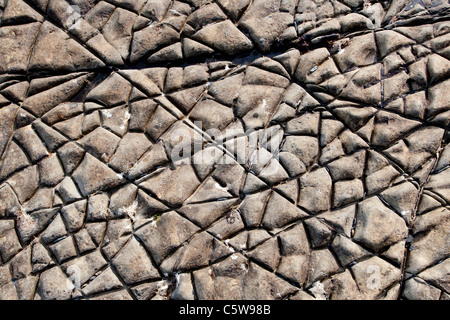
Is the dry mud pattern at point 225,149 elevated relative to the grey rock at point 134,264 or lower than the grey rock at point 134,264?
elevated

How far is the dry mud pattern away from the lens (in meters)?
3.28

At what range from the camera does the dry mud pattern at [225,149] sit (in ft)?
10.8

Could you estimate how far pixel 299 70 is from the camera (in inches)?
147

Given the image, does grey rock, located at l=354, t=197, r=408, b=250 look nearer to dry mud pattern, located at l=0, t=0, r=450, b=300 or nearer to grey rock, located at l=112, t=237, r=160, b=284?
dry mud pattern, located at l=0, t=0, r=450, b=300

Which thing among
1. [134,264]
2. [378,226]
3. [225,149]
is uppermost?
[225,149]

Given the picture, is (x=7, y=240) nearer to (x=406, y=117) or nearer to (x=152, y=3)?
(x=152, y=3)

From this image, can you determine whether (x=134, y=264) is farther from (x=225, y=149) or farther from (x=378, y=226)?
(x=378, y=226)

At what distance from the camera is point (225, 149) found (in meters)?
3.59

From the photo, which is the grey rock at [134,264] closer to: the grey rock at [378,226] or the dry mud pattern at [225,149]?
the dry mud pattern at [225,149]

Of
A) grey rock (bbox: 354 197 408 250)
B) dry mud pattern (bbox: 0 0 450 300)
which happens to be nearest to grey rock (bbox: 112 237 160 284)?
dry mud pattern (bbox: 0 0 450 300)

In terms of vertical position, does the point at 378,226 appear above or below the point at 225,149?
below

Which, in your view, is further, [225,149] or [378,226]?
[225,149]

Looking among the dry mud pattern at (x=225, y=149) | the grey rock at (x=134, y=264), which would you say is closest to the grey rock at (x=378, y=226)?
the dry mud pattern at (x=225, y=149)

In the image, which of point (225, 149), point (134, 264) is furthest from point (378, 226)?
point (134, 264)
